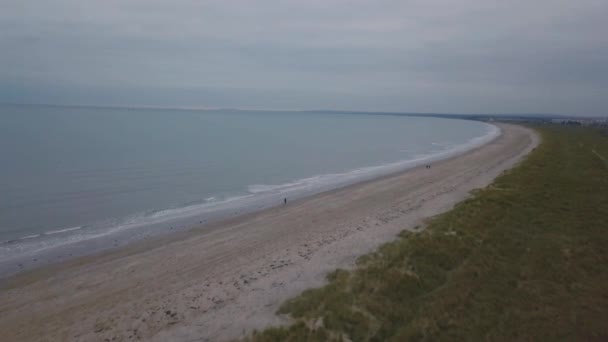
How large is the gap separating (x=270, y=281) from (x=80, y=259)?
8161 mm

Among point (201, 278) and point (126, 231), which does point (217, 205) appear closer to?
point (126, 231)

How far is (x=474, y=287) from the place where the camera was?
8.47 metres

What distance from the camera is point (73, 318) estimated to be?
8.79 meters

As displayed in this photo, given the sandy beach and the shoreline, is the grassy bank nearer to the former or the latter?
the sandy beach

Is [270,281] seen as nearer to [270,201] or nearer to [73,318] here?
[73,318]

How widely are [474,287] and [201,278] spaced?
7.72m

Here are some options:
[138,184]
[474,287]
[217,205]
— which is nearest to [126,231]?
[217,205]

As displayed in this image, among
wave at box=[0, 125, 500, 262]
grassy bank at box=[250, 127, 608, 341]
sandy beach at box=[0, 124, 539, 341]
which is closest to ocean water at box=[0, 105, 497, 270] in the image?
wave at box=[0, 125, 500, 262]

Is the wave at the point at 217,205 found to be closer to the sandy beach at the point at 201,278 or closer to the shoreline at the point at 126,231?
the shoreline at the point at 126,231

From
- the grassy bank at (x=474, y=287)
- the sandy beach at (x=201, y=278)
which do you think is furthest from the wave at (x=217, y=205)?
the grassy bank at (x=474, y=287)

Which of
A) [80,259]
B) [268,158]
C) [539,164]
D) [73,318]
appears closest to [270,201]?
[80,259]

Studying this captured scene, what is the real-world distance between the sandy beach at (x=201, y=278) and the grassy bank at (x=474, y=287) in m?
1.12

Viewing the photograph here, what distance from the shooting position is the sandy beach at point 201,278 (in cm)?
812

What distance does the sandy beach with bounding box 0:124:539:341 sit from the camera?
320 inches
